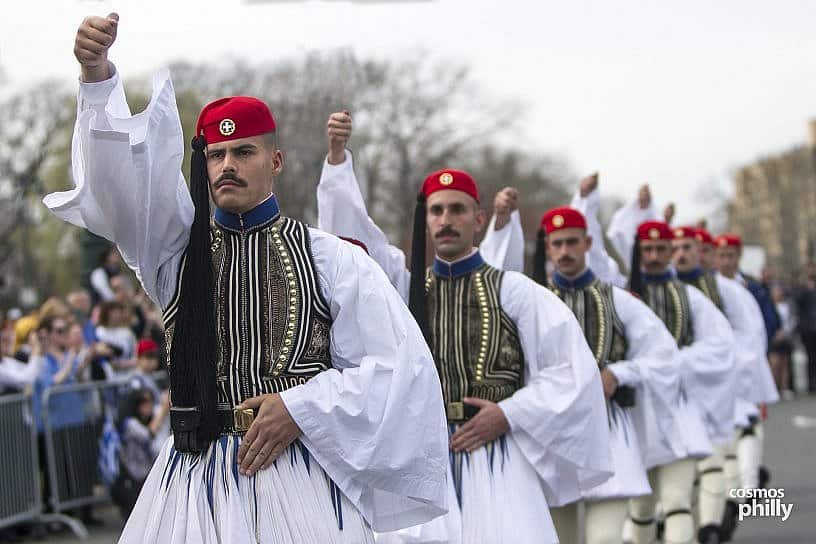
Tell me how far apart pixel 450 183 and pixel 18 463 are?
5.47m

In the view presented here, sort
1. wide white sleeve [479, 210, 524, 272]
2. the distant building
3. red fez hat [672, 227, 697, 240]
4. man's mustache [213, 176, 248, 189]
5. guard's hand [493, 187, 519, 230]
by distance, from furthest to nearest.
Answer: the distant building
red fez hat [672, 227, 697, 240]
wide white sleeve [479, 210, 524, 272]
guard's hand [493, 187, 519, 230]
man's mustache [213, 176, 248, 189]

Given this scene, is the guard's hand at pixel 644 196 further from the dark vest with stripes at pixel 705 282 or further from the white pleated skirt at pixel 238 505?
the white pleated skirt at pixel 238 505

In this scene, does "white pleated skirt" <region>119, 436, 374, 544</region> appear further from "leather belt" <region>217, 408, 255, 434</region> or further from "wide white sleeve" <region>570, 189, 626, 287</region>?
"wide white sleeve" <region>570, 189, 626, 287</region>

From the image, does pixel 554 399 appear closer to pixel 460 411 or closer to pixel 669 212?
pixel 460 411

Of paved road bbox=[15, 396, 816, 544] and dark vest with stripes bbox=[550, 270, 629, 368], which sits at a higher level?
dark vest with stripes bbox=[550, 270, 629, 368]

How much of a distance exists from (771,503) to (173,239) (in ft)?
28.6

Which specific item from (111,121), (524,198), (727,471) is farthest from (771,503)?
(524,198)

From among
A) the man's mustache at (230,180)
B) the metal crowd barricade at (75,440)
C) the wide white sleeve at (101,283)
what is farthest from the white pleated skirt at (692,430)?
the wide white sleeve at (101,283)

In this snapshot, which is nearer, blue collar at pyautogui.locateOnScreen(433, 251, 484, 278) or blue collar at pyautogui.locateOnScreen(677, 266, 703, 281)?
blue collar at pyautogui.locateOnScreen(433, 251, 484, 278)

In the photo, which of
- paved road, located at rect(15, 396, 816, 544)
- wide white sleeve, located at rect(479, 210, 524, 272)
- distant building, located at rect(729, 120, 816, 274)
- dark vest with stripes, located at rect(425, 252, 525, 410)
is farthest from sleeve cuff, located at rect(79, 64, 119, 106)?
distant building, located at rect(729, 120, 816, 274)

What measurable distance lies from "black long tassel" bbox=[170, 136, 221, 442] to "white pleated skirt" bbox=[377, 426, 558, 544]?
1893 mm

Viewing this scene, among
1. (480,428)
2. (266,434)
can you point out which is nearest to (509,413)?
(480,428)

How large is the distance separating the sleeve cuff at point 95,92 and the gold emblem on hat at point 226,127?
22.9 inches

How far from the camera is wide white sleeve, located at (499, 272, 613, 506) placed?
666cm
